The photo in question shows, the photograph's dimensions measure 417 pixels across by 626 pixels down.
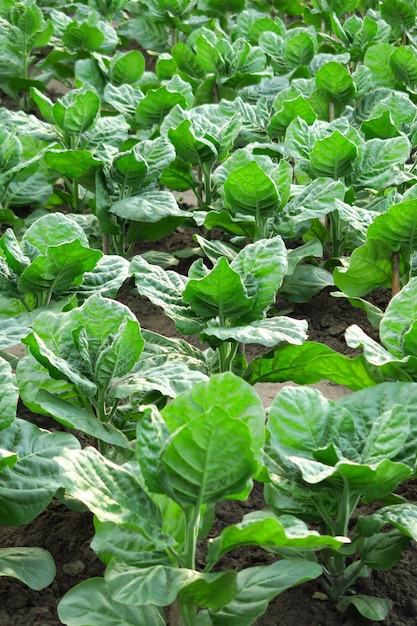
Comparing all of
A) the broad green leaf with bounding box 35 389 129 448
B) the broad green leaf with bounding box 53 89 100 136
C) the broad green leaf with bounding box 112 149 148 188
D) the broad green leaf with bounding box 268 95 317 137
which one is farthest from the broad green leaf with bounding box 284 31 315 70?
the broad green leaf with bounding box 35 389 129 448

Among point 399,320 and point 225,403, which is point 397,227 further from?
point 225,403

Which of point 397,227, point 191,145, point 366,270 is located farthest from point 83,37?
point 397,227

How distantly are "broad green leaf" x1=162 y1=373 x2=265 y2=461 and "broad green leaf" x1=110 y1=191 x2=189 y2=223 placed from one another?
154cm

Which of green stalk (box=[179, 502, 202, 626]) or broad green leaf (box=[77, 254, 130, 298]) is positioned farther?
broad green leaf (box=[77, 254, 130, 298])

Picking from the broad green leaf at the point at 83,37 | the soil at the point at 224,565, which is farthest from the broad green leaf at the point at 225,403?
the broad green leaf at the point at 83,37

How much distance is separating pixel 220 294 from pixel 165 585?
83cm

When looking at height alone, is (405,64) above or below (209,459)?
below

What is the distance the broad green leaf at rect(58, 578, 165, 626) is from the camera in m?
1.75

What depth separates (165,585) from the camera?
5.30 ft

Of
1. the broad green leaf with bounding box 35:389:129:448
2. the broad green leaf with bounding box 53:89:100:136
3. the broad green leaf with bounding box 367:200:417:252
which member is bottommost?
the broad green leaf with bounding box 53:89:100:136

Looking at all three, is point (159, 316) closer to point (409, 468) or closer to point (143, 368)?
point (143, 368)

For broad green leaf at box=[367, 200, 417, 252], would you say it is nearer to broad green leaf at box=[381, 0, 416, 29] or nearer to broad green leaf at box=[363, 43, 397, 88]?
broad green leaf at box=[363, 43, 397, 88]

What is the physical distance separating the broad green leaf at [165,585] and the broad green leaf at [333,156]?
1752mm

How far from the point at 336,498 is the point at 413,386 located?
27cm
